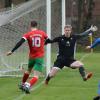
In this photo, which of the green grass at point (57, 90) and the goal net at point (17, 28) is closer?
the green grass at point (57, 90)

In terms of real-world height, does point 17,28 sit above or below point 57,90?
above

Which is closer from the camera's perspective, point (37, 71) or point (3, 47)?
point (37, 71)

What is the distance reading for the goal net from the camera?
21.3 meters

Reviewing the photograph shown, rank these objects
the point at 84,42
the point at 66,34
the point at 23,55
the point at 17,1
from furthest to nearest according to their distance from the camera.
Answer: the point at 17,1 < the point at 84,42 < the point at 23,55 < the point at 66,34

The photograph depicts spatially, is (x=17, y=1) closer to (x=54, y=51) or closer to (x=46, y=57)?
(x=54, y=51)

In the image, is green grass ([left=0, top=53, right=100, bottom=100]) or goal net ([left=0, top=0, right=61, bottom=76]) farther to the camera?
goal net ([left=0, top=0, right=61, bottom=76])

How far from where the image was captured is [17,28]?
21969 millimetres

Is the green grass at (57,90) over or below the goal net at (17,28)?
below

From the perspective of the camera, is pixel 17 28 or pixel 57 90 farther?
pixel 17 28

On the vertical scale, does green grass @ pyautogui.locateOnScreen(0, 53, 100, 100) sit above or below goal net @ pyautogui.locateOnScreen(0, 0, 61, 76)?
below

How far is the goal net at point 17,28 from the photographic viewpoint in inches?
838

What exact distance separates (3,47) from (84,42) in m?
25.2

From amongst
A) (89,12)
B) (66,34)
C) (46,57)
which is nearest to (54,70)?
(66,34)

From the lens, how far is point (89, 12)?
5719 centimetres
